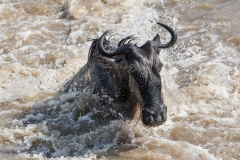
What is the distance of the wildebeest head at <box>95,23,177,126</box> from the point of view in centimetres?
619

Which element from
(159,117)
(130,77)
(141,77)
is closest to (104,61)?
(130,77)

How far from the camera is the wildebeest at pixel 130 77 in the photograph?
632 cm

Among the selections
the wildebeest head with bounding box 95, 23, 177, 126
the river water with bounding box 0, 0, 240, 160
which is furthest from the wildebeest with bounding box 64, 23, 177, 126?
the river water with bounding box 0, 0, 240, 160

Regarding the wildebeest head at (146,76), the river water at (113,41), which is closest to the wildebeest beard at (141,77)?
the wildebeest head at (146,76)

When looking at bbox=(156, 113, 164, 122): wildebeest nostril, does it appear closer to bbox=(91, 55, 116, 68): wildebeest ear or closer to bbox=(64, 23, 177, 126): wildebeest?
bbox=(64, 23, 177, 126): wildebeest

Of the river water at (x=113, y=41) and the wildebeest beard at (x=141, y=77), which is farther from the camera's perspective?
the river water at (x=113, y=41)

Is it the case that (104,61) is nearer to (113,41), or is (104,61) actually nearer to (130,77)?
(130,77)

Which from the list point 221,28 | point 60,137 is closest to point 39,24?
point 221,28

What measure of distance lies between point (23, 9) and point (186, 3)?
4947 millimetres

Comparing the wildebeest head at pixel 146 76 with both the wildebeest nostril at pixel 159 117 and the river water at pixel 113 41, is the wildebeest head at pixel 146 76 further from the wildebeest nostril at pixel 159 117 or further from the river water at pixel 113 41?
the river water at pixel 113 41

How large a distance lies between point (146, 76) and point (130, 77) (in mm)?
380

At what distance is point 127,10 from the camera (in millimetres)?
13438

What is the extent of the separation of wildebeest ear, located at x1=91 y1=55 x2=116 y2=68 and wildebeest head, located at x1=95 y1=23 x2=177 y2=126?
23cm

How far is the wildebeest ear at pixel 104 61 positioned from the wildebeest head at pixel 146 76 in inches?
9.2
